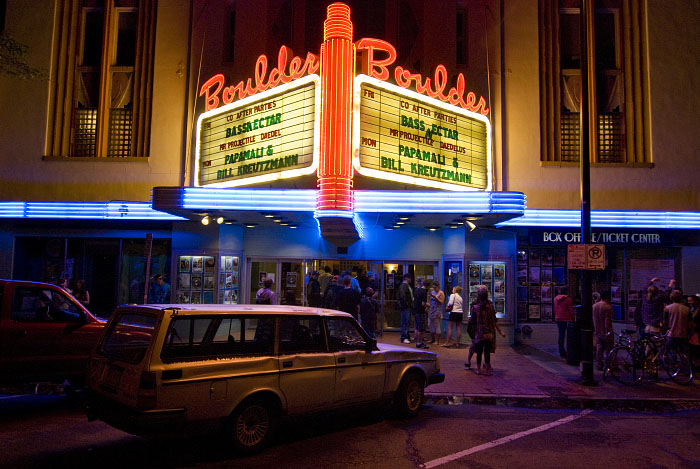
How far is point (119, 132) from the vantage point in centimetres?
1530

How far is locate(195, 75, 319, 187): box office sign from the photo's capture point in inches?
439

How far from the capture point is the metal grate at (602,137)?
1482cm

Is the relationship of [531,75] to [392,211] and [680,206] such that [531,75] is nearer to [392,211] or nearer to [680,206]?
[680,206]

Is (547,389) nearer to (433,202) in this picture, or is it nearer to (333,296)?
(433,202)

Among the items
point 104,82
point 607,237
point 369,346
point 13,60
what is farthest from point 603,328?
point 104,82

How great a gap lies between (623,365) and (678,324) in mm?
1434

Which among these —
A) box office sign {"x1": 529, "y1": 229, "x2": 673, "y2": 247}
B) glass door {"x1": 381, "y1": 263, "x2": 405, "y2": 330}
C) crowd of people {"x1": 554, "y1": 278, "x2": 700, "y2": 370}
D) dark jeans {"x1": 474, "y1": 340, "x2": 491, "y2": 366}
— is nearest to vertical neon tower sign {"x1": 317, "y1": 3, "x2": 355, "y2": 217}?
dark jeans {"x1": 474, "y1": 340, "x2": 491, "y2": 366}

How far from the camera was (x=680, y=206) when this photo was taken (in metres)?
14.3

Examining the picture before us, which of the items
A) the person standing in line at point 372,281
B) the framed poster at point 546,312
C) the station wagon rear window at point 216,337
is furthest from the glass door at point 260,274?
the station wagon rear window at point 216,337

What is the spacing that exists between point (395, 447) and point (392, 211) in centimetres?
613

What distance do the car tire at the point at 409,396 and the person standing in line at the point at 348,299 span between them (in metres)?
4.38

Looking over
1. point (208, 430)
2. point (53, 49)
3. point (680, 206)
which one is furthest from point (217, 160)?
point (680, 206)

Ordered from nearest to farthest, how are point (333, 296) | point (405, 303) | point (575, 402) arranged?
1. point (575, 402)
2. point (333, 296)
3. point (405, 303)

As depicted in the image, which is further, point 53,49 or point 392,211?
point 53,49
